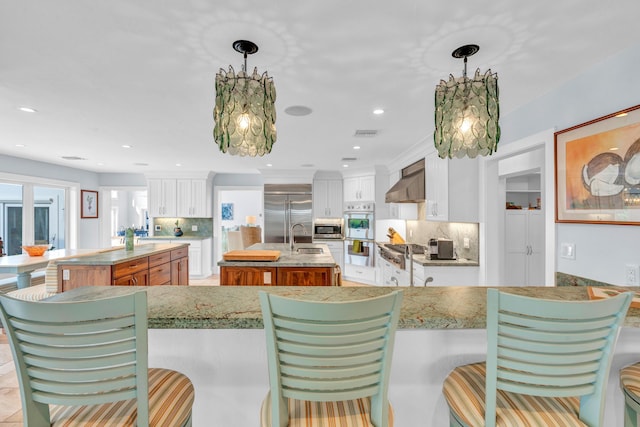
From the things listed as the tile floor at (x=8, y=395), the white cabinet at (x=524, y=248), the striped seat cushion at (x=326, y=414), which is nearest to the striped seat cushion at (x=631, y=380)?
the striped seat cushion at (x=326, y=414)

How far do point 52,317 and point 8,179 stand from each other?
6.36 metres

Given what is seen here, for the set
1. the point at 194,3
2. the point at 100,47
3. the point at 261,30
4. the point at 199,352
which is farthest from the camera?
the point at 100,47

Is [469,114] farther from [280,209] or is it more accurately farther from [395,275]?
[280,209]

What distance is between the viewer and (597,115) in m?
2.01

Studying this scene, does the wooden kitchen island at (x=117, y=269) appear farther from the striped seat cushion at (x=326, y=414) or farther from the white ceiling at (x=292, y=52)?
the striped seat cushion at (x=326, y=414)

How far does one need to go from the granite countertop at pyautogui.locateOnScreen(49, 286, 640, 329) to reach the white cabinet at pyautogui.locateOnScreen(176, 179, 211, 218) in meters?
5.68

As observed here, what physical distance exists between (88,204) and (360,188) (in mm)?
6166

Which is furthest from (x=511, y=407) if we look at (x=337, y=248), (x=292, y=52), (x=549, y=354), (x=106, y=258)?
(x=337, y=248)

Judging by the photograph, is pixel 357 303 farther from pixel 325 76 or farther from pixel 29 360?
pixel 325 76

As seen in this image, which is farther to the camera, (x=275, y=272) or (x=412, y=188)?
(x=412, y=188)

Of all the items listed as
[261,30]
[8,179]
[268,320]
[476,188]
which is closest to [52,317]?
[268,320]

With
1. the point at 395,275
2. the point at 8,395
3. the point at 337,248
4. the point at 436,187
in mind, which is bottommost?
the point at 8,395

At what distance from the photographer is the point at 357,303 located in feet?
2.76

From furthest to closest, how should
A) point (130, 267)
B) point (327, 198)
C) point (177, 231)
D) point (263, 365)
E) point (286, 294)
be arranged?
point (177, 231) < point (327, 198) < point (130, 267) < point (286, 294) < point (263, 365)
